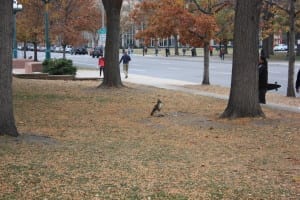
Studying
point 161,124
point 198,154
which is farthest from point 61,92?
point 198,154

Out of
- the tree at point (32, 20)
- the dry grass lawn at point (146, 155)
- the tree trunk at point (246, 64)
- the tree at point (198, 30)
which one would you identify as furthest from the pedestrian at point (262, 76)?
the tree at point (32, 20)

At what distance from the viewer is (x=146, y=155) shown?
8438 mm

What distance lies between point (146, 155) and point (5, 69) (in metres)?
2.88

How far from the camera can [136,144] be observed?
9422mm

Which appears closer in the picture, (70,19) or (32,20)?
(32,20)

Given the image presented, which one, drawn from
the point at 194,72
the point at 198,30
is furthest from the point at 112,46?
the point at 194,72

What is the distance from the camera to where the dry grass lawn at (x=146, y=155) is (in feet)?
21.0

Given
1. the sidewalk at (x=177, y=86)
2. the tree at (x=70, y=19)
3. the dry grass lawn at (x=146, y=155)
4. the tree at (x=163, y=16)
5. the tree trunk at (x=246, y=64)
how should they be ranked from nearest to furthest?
1. the dry grass lawn at (x=146, y=155)
2. the tree trunk at (x=246, y=64)
3. the sidewalk at (x=177, y=86)
4. the tree at (x=163, y=16)
5. the tree at (x=70, y=19)

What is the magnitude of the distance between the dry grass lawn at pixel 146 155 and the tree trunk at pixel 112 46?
6.78m

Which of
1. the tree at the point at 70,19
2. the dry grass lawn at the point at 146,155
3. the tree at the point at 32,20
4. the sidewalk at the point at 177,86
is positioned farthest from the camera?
the tree at the point at 32,20

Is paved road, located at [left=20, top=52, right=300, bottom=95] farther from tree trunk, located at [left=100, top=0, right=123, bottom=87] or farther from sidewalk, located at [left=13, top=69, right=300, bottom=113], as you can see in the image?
tree trunk, located at [left=100, top=0, right=123, bottom=87]

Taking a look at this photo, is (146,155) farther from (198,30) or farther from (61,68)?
(61,68)

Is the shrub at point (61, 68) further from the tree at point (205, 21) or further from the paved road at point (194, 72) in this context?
the tree at point (205, 21)

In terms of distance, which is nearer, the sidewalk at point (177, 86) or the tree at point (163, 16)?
the sidewalk at point (177, 86)
